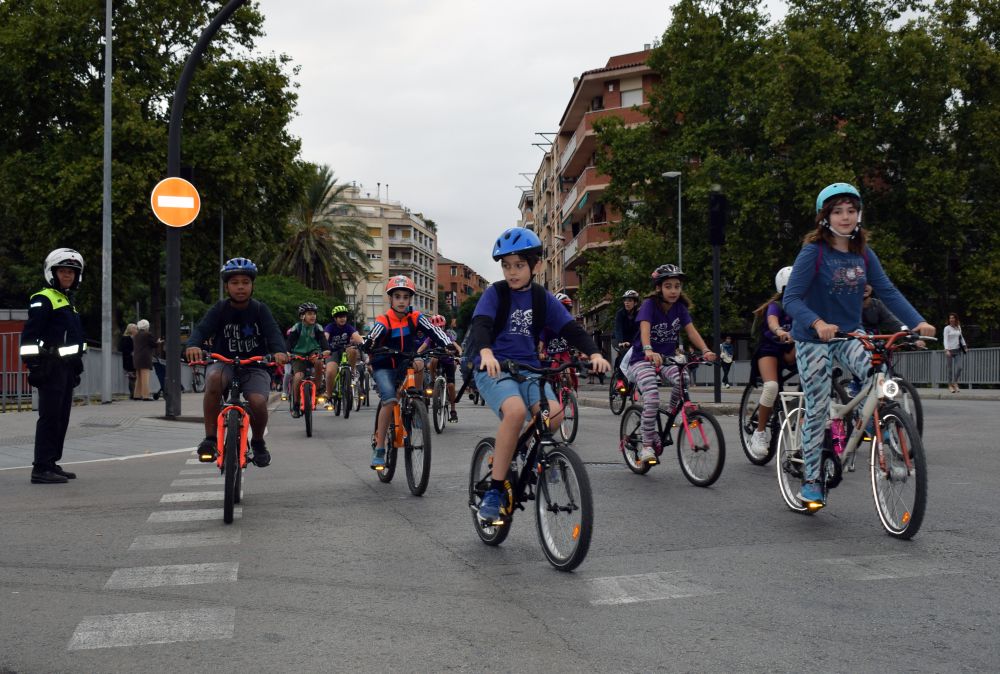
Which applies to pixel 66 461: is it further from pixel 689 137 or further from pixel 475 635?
pixel 689 137

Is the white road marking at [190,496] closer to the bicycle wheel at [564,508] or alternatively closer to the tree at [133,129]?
the bicycle wheel at [564,508]

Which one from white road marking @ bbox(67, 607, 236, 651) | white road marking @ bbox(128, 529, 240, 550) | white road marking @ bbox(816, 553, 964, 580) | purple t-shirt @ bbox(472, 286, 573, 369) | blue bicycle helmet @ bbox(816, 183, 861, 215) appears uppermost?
blue bicycle helmet @ bbox(816, 183, 861, 215)

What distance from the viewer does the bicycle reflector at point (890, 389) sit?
240 inches

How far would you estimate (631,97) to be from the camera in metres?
58.8

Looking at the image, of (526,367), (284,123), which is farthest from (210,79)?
(526,367)

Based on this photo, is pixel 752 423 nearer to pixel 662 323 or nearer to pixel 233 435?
pixel 662 323

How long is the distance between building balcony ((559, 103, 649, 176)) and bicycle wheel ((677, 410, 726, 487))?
44797 millimetres

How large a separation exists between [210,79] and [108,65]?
898cm

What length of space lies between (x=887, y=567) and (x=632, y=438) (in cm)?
429

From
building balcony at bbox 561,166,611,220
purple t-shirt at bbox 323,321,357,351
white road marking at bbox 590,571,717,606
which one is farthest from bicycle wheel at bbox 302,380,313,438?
building balcony at bbox 561,166,611,220

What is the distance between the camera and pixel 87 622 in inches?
177

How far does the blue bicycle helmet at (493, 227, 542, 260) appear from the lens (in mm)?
5889

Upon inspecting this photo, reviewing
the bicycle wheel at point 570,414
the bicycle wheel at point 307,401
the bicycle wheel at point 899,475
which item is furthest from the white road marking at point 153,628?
the bicycle wheel at point 307,401

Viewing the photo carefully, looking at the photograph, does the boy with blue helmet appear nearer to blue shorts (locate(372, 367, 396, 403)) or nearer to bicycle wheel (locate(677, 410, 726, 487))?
bicycle wheel (locate(677, 410, 726, 487))
